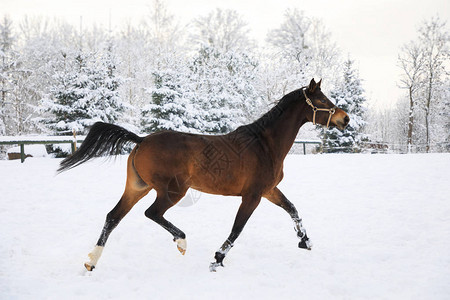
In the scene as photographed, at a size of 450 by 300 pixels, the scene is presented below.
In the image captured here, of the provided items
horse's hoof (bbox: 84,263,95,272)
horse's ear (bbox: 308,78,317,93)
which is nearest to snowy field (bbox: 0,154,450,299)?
horse's hoof (bbox: 84,263,95,272)

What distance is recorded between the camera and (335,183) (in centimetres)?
869

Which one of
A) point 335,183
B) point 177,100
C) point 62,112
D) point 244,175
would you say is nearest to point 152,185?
point 244,175

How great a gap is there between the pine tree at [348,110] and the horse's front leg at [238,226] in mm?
19110

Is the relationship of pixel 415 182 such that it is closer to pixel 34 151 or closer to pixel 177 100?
pixel 177 100

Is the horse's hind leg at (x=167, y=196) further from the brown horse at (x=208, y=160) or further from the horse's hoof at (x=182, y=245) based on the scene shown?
the horse's hoof at (x=182, y=245)

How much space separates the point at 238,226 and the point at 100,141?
5.95 feet

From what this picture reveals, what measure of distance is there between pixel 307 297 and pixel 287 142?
5.47 ft

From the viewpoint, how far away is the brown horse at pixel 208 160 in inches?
141

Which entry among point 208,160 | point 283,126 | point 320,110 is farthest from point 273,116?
point 208,160

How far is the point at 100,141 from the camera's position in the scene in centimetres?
379

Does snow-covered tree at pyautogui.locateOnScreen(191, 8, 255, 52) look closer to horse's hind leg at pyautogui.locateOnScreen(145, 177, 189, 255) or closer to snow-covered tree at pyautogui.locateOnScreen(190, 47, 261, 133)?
snow-covered tree at pyautogui.locateOnScreen(190, 47, 261, 133)

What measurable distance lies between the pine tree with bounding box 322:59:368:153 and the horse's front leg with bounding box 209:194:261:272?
1911 centimetres

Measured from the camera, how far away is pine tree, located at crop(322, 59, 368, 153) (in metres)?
22.8

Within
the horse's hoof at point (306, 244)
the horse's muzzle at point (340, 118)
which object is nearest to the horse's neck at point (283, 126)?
the horse's muzzle at point (340, 118)
